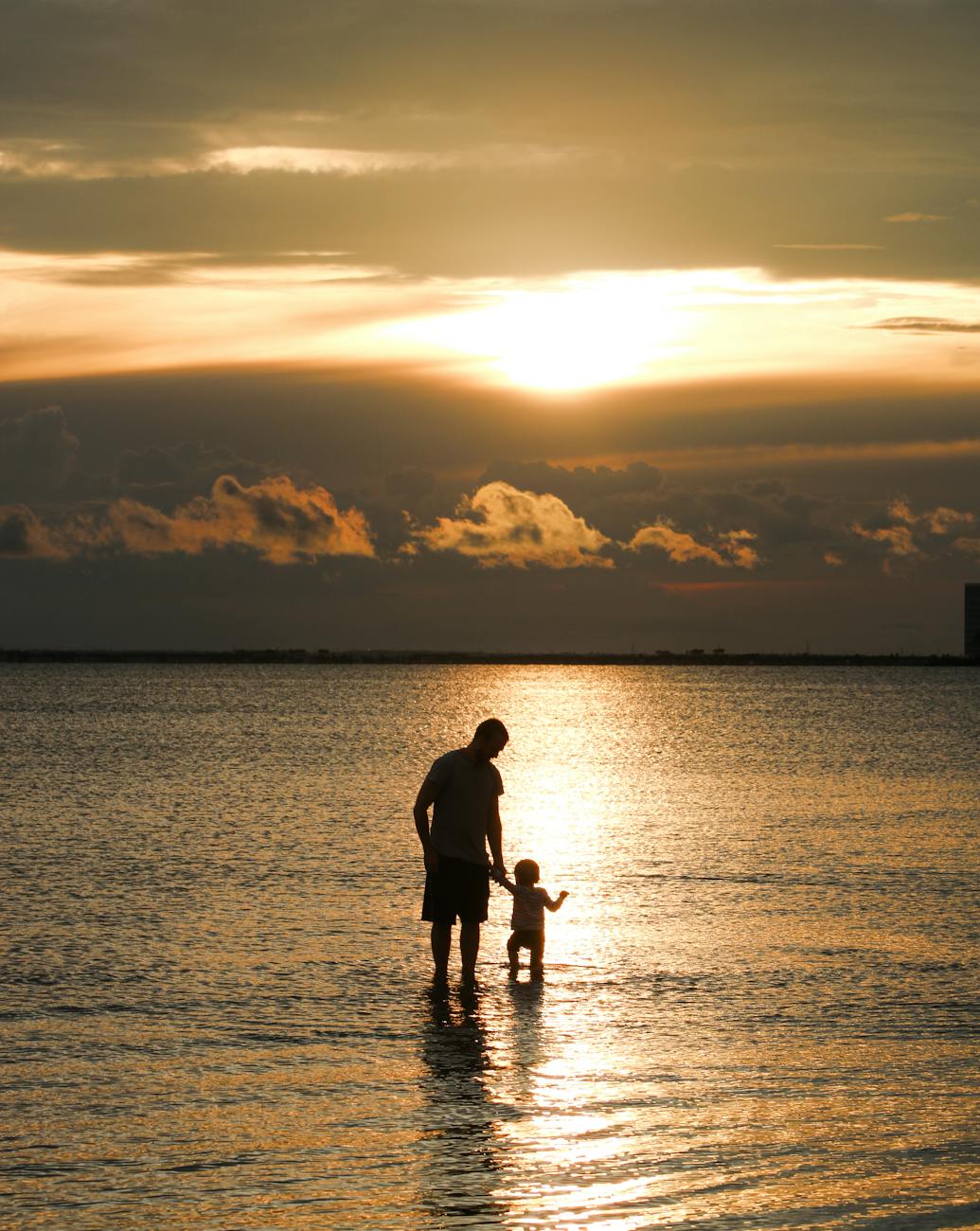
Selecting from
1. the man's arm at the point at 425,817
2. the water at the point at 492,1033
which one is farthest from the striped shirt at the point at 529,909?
the man's arm at the point at 425,817

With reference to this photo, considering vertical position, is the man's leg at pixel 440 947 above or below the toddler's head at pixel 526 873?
below

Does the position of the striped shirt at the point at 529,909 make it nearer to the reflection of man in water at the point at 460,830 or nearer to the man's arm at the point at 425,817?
the reflection of man in water at the point at 460,830

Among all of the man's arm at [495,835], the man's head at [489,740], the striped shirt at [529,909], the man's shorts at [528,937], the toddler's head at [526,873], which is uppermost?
the man's head at [489,740]

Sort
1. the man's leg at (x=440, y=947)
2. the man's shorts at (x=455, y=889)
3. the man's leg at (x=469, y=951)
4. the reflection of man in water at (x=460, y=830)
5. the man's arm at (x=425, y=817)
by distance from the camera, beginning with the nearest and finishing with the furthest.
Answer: the man's arm at (x=425, y=817)
the reflection of man in water at (x=460, y=830)
the man's shorts at (x=455, y=889)
the man's leg at (x=440, y=947)
the man's leg at (x=469, y=951)

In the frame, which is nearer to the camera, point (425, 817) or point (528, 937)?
point (425, 817)

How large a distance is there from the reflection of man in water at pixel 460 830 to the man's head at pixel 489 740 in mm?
10

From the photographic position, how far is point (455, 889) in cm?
1242

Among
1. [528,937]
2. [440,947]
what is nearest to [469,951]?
[440,947]

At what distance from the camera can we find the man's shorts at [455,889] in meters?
12.4

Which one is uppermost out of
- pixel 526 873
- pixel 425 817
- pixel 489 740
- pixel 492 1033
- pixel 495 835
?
pixel 489 740

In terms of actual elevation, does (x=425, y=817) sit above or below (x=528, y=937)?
above

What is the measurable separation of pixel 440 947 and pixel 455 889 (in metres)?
0.74

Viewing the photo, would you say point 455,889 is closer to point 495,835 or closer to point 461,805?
point 495,835

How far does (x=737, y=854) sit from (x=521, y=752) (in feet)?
121
